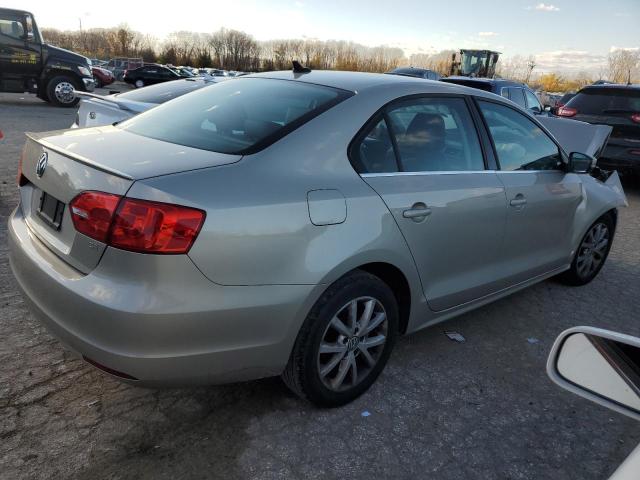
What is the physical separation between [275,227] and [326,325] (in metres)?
0.57

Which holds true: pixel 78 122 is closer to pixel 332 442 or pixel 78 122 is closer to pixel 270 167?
pixel 270 167

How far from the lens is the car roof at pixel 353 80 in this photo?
2902 mm

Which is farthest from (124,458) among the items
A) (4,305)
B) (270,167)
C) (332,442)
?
(4,305)

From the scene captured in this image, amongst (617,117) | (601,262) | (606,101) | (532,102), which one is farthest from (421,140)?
(532,102)

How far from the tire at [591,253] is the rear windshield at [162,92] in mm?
4846

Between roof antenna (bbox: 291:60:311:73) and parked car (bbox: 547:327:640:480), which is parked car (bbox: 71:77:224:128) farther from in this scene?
parked car (bbox: 547:327:640:480)

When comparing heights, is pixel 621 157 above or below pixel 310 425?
above

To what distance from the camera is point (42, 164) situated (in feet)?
8.07

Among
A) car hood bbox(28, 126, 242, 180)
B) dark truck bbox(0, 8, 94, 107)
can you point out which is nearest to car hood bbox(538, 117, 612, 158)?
car hood bbox(28, 126, 242, 180)

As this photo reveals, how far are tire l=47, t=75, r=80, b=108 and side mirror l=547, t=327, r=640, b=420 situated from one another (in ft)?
58.5

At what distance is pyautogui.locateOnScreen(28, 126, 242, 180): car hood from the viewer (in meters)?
2.13

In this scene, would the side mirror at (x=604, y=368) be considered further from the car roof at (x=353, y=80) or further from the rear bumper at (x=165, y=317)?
the car roof at (x=353, y=80)

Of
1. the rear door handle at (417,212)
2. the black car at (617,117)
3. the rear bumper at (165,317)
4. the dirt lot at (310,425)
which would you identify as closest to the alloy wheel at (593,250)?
the dirt lot at (310,425)

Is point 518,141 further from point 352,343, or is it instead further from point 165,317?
point 165,317
